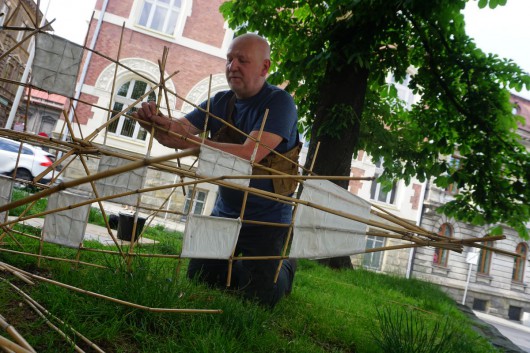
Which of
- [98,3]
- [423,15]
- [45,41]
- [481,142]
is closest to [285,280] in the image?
[45,41]

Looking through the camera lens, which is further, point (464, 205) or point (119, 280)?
point (464, 205)

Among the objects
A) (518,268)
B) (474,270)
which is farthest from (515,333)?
(518,268)

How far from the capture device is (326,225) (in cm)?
178

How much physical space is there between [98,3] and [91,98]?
151 inches

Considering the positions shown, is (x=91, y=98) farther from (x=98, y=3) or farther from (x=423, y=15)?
(x=423, y=15)

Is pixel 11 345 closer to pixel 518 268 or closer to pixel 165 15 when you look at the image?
pixel 165 15

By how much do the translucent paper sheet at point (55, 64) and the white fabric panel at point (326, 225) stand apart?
4.08ft

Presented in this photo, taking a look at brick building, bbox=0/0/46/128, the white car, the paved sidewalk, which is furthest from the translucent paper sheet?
the white car

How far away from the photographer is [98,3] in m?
14.5

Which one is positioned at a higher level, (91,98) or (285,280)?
(91,98)

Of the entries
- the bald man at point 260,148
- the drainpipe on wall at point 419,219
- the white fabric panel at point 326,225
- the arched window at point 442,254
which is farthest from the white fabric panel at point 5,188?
the arched window at point 442,254

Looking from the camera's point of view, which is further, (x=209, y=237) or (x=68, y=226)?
(x=68, y=226)

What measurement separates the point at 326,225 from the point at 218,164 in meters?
0.64

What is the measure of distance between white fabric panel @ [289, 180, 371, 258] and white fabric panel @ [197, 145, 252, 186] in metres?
0.33
